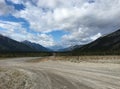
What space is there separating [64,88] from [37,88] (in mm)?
1742

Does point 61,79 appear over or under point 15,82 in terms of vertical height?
over

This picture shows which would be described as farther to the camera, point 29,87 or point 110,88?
point 29,87

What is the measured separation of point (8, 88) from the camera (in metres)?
14.2

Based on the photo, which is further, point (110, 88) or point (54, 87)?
point (54, 87)

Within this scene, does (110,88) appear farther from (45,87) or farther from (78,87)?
(45,87)

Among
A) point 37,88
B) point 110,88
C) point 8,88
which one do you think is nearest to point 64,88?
point 37,88

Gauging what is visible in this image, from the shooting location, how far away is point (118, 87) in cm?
1327

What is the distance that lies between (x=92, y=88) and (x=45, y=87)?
10.1ft

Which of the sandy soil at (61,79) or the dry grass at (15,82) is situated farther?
the dry grass at (15,82)

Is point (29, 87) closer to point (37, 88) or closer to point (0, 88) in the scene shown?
point (37, 88)

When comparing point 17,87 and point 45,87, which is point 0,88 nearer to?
point 17,87

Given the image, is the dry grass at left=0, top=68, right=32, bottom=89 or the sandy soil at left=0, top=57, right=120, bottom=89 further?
the dry grass at left=0, top=68, right=32, bottom=89

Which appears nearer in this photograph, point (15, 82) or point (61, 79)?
point (15, 82)

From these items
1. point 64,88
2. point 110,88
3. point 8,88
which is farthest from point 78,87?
point 8,88
